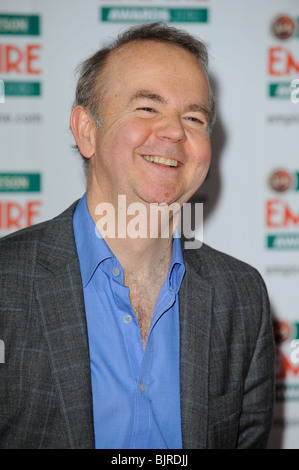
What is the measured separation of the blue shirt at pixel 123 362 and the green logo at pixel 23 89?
1176mm

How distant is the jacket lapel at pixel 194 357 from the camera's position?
151 centimetres

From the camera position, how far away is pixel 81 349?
1404 mm

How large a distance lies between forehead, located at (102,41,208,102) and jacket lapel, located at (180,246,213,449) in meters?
0.68

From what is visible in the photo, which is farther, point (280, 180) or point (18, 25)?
point (280, 180)

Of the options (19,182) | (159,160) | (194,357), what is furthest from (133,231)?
(19,182)

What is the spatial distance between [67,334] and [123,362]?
21cm

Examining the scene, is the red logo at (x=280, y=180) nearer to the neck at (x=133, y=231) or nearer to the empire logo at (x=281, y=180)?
the empire logo at (x=281, y=180)

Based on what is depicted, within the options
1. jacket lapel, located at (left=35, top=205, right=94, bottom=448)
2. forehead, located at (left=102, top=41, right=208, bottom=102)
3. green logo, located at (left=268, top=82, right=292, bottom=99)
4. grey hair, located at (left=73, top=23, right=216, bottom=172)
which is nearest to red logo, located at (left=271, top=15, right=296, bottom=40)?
green logo, located at (left=268, top=82, right=292, bottom=99)

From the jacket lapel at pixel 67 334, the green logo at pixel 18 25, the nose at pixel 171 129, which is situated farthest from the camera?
the green logo at pixel 18 25

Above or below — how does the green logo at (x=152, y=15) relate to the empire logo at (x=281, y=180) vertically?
above

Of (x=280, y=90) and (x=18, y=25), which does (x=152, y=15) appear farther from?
(x=280, y=90)

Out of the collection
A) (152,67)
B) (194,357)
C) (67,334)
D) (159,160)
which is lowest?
(194,357)

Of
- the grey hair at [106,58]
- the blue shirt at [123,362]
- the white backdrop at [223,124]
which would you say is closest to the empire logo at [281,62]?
the white backdrop at [223,124]
